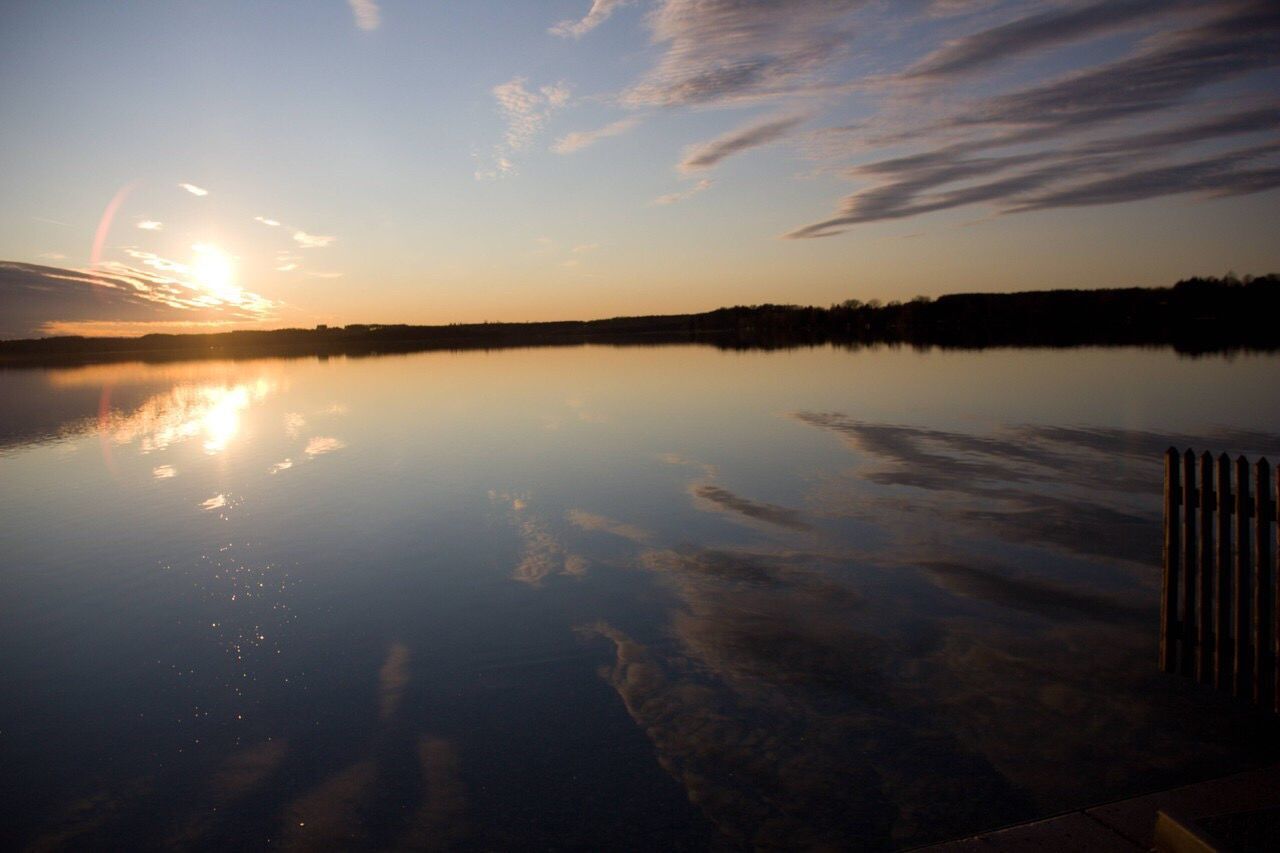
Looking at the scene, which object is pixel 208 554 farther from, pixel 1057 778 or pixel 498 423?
pixel 498 423

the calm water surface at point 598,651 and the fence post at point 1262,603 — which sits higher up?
the fence post at point 1262,603

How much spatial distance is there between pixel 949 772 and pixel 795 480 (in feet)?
38.0

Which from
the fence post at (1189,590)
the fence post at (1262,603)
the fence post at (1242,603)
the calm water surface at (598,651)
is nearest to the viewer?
the calm water surface at (598,651)

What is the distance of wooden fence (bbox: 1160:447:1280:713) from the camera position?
600 cm

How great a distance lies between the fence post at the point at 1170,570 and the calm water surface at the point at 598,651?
372mm

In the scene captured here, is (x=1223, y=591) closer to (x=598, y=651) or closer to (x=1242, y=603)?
(x=1242, y=603)

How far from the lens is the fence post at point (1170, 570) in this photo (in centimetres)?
669

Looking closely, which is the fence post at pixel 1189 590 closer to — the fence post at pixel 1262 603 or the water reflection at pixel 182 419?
the fence post at pixel 1262 603

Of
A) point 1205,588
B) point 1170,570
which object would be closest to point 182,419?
point 1170,570

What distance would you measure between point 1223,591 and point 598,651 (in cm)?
607

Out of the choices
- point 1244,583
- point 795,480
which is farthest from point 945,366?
point 1244,583

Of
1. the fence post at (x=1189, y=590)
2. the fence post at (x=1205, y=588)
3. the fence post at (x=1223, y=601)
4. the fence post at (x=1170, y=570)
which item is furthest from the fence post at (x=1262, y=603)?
the fence post at (x=1170, y=570)

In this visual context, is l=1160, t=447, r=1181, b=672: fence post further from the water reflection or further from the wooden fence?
the water reflection

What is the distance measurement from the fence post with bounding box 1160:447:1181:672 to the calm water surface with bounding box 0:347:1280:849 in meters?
0.37
